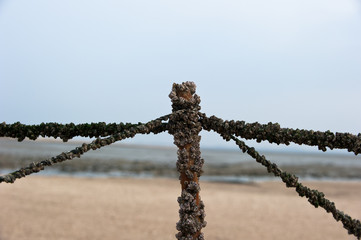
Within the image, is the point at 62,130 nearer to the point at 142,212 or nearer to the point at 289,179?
the point at 289,179

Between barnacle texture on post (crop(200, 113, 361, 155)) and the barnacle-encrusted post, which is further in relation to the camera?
barnacle texture on post (crop(200, 113, 361, 155))

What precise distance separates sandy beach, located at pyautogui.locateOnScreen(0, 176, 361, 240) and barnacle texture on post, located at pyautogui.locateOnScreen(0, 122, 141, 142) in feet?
16.9

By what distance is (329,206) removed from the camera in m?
2.00

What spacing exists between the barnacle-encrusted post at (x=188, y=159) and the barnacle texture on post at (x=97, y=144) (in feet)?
0.27

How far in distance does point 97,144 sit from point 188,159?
1.57 feet

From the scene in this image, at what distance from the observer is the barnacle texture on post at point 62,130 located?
6.93 ft

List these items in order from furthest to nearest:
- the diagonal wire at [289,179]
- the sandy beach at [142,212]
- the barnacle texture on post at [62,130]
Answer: the sandy beach at [142,212] < the barnacle texture on post at [62,130] < the diagonal wire at [289,179]

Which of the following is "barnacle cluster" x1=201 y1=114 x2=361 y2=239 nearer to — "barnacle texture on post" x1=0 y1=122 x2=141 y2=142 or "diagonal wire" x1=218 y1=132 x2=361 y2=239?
"diagonal wire" x1=218 y1=132 x2=361 y2=239

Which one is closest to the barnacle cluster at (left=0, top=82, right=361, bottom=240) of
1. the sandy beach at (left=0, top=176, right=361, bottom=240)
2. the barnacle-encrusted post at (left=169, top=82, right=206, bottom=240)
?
the barnacle-encrusted post at (left=169, top=82, right=206, bottom=240)

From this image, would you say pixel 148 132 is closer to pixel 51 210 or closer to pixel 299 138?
pixel 299 138

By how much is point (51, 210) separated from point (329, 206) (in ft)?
25.9

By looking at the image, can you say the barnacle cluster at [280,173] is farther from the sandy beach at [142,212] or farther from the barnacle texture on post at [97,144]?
the sandy beach at [142,212]

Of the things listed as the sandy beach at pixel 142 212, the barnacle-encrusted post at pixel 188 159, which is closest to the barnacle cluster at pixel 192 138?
the barnacle-encrusted post at pixel 188 159

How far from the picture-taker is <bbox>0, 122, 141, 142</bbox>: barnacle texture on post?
6.93ft
